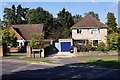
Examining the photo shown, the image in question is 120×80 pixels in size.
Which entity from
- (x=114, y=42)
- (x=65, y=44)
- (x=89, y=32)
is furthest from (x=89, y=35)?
(x=114, y=42)

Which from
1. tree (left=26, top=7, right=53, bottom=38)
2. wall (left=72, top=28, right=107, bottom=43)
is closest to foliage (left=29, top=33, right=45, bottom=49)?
wall (left=72, top=28, right=107, bottom=43)

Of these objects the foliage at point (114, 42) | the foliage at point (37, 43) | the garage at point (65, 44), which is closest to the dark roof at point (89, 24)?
the garage at point (65, 44)

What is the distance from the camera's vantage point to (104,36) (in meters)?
60.2

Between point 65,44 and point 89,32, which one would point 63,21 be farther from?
point 65,44

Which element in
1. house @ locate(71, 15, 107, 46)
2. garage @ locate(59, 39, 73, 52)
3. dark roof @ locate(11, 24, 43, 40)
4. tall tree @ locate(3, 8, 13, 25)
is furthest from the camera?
tall tree @ locate(3, 8, 13, 25)

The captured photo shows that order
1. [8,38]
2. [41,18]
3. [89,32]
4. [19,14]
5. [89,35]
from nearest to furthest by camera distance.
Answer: [8,38] < [89,35] < [89,32] < [41,18] < [19,14]

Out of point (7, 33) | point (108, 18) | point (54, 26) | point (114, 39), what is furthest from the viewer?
point (54, 26)

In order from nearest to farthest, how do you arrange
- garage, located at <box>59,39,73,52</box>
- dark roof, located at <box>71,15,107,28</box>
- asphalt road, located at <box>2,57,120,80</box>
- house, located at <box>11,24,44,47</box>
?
asphalt road, located at <box>2,57,120,80</box> < garage, located at <box>59,39,73,52</box> < dark roof, located at <box>71,15,107,28</box> < house, located at <box>11,24,44,47</box>

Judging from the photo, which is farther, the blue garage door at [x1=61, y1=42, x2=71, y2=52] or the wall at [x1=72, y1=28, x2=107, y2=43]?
the wall at [x1=72, y1=28, x2=107, y2=43]

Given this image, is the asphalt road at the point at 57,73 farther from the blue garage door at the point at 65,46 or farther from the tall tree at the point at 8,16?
the tall tree at the point at 8,16

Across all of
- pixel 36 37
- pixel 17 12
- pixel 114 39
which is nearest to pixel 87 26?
pixel 114 39

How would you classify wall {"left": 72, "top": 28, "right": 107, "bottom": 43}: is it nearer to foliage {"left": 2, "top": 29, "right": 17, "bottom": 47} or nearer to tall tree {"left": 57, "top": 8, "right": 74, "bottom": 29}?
foliage {"left": 2, "top": 29, "right": 17, "bottom": 47}

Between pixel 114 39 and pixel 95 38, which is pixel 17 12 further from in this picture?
pixel 114 39

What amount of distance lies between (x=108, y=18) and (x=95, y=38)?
4031 centimetres
